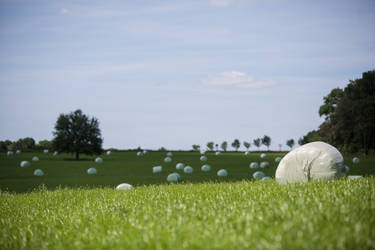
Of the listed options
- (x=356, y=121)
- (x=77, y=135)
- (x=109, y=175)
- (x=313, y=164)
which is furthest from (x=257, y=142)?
(x=313, y=164)

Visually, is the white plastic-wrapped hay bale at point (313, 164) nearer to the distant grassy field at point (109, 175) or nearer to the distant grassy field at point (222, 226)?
the distant grassy field at point (222, 226)

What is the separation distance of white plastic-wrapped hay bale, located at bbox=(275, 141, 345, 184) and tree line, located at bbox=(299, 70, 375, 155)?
144 feet

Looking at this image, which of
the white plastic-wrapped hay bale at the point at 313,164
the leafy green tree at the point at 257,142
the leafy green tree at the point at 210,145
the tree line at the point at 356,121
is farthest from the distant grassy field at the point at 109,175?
the leafy green tree at the point at 257,142

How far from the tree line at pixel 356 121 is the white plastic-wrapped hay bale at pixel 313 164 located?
43883 millimetres

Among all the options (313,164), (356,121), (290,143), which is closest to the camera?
(313,164)

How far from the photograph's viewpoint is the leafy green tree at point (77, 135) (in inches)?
2146

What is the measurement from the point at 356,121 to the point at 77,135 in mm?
43200

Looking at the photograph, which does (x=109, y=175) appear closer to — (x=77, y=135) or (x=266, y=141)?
(x=77, y=135)

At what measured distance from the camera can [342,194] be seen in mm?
8281

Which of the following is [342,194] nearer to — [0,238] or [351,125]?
[0,238]

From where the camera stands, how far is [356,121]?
5256 cm

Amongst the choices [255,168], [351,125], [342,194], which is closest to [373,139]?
[351,125]

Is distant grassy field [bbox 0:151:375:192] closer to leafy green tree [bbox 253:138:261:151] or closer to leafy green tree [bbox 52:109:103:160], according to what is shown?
leafy green tree [bbox 52:109:103:160]

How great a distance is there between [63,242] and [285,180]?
8.89 metres
